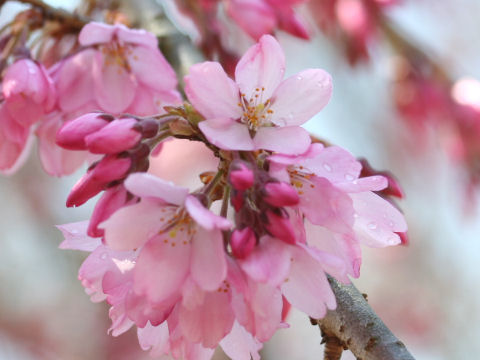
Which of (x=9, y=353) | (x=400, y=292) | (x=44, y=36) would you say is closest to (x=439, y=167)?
(x=400, y=292)

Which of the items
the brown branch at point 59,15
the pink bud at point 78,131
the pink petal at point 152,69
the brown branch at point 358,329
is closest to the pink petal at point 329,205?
the brown branch at point 358,329

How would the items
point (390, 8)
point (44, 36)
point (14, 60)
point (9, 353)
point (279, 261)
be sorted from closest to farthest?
point (279, 261)
point (14, 60)
point (44, 36)
point (390, 8)
point (9, 353)

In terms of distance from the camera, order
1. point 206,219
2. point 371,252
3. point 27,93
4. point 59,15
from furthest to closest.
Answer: point 371,252
point 59,15
point 27,93
point 206,219

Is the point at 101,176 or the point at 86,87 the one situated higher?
the point at 101,176

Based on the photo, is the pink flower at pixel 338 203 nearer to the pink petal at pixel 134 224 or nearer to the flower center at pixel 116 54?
the pink petal at pixel 134 224

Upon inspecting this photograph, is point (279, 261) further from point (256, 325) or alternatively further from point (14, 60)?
point (14, 60)

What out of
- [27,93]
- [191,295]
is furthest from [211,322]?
[27,93]

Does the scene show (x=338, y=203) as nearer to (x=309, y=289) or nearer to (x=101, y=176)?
(x=309, y=289)
